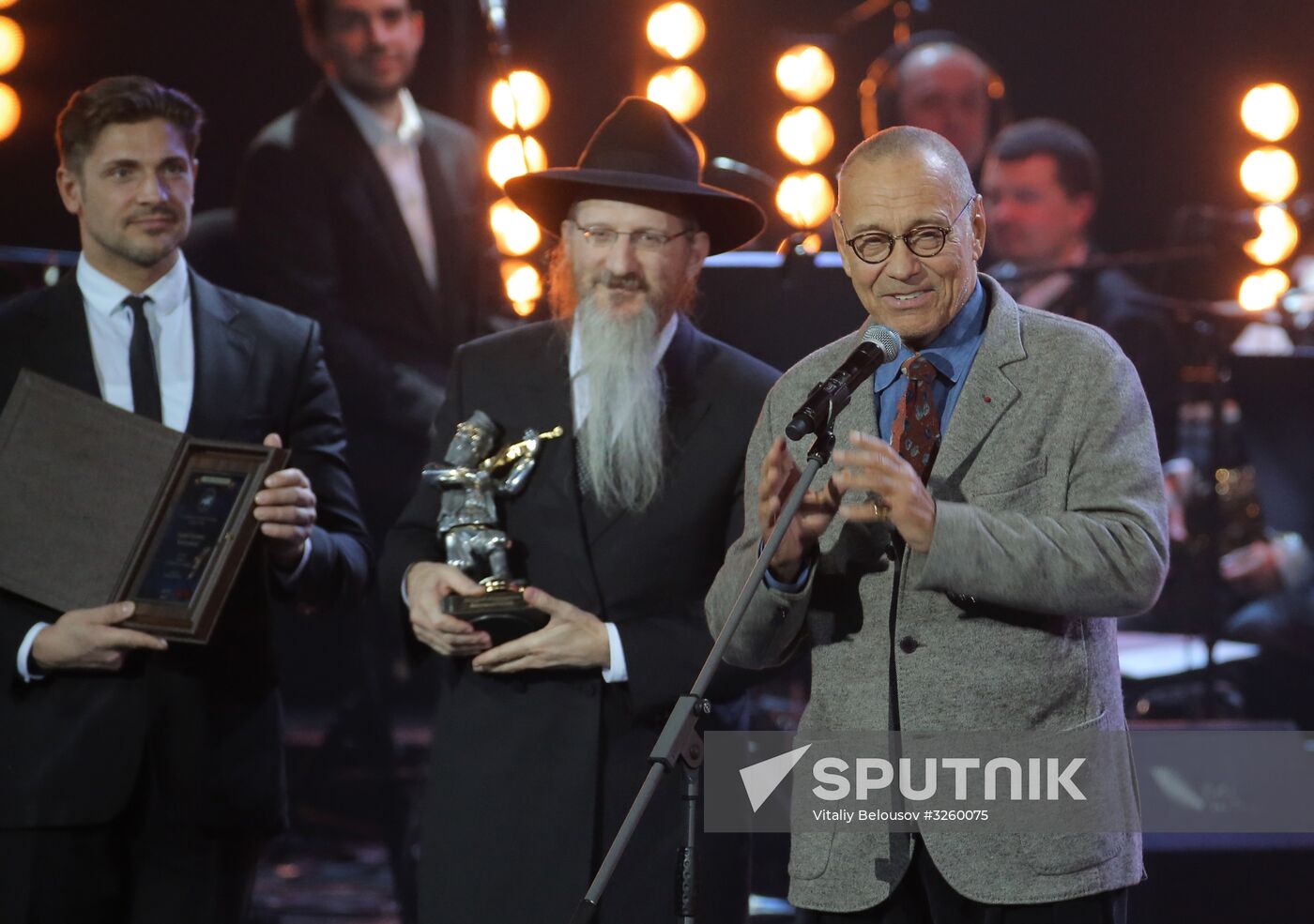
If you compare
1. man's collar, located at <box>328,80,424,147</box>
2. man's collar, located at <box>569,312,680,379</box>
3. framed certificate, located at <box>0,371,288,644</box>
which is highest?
man's collar, located at <box>328,80,424,147</box>

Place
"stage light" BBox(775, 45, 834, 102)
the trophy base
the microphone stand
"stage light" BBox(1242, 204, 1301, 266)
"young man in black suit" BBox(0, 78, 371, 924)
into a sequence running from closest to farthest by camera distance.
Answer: the microphone stand
the trophy base
"young man in black suit" BBox(0, 78, 371, 924)
"stage light" BBox(1242, 204, 1301, 266)
"stage light" BBox(775, 45, 834, 102)

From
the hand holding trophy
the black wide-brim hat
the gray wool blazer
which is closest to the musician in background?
the black wide-brim hat

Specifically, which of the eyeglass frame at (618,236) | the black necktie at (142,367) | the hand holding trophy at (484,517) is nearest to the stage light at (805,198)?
the eyeglass frame at (618,236)

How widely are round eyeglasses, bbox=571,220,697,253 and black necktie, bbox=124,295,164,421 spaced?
109cm

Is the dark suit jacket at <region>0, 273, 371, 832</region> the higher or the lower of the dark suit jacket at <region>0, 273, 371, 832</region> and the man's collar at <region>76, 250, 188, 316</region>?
the lower

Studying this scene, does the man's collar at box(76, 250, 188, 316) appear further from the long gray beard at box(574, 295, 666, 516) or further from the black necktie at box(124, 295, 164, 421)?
the long gray beard at box(574, 295, 666, 516)

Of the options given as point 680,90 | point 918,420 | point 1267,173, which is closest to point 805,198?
point 680,90

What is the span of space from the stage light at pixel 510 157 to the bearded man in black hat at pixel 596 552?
2.28 m

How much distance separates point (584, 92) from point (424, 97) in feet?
2.12

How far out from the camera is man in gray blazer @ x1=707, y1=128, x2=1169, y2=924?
232 cm

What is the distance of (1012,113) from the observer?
6.18m

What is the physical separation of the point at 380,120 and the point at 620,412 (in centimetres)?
303

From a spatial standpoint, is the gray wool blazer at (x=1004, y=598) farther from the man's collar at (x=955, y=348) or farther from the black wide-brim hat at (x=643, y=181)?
the black wide-brim hat at (x=643, y=181)

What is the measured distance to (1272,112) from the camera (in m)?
6.13
